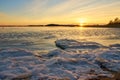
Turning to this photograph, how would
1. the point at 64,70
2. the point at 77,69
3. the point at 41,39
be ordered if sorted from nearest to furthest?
the point at 64,70 → the point at 77,69 → the point at 41,39

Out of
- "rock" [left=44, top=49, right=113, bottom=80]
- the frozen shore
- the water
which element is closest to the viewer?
the frozen shore

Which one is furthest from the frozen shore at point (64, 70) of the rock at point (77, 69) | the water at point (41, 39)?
the water at point (41, 39)

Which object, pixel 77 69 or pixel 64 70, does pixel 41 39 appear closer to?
pixel 77 69

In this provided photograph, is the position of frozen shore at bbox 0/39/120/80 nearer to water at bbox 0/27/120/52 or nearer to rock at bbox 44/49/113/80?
rock at bbox 44/49/113/80

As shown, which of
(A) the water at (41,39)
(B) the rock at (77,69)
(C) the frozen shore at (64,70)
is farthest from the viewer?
(A) the water at (41,39)

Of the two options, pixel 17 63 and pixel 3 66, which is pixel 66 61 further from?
pixel 3 66

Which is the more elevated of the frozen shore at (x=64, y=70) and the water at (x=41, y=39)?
the frozen shore at (x=64, y=70)

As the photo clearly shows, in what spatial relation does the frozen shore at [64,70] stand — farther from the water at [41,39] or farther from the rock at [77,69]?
the water at [41,39]

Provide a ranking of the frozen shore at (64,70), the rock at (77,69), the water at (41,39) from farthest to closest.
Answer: the water at (41,39) < the rock at (77,69) < the frozen shore at (64,70)

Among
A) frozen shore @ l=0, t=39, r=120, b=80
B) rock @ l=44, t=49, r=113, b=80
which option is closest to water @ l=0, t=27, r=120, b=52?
rock @ l=44, t=49, r=113, b=80

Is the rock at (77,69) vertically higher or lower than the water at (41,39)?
higher

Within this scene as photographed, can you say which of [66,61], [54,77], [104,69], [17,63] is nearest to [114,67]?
[104,69]

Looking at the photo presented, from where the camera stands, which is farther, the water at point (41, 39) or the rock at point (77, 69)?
the water at point (41, 39)

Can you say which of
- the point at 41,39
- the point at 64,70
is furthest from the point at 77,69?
the point at 41,39
